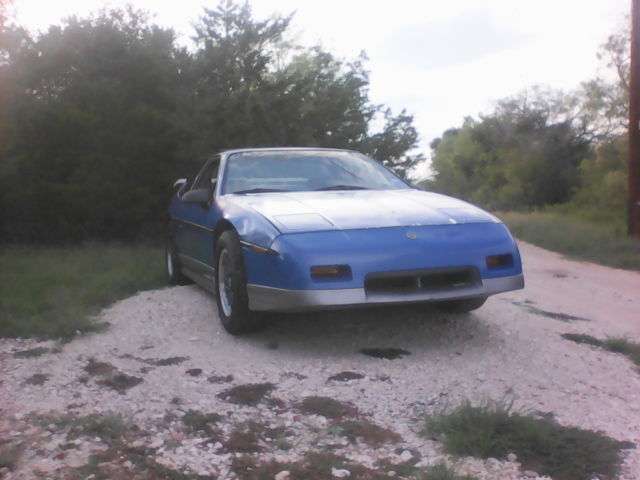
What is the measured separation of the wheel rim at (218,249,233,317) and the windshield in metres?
0.71

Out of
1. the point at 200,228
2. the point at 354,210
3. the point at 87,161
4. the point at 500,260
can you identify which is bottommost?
the point at 500,260

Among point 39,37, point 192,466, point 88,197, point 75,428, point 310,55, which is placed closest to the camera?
point 192,466

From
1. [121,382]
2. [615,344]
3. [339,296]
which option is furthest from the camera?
[615,344]

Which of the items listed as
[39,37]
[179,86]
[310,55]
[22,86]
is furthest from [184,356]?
[310,55]

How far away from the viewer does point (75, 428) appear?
3.54 meters

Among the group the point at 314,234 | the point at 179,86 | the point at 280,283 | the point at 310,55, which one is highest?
the point at 310,55

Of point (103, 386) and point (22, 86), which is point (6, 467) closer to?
point (103, 386)

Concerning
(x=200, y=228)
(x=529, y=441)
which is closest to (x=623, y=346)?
(x=529, y=441)

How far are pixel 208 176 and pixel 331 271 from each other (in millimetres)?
2782

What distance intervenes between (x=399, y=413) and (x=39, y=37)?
1329 cm

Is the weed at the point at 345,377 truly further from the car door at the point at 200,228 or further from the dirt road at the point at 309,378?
the car door at the point at 200,228

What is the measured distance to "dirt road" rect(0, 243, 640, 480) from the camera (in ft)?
10.9

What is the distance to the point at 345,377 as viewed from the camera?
4.34m

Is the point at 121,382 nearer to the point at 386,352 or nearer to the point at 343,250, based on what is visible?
the point at 343,250
